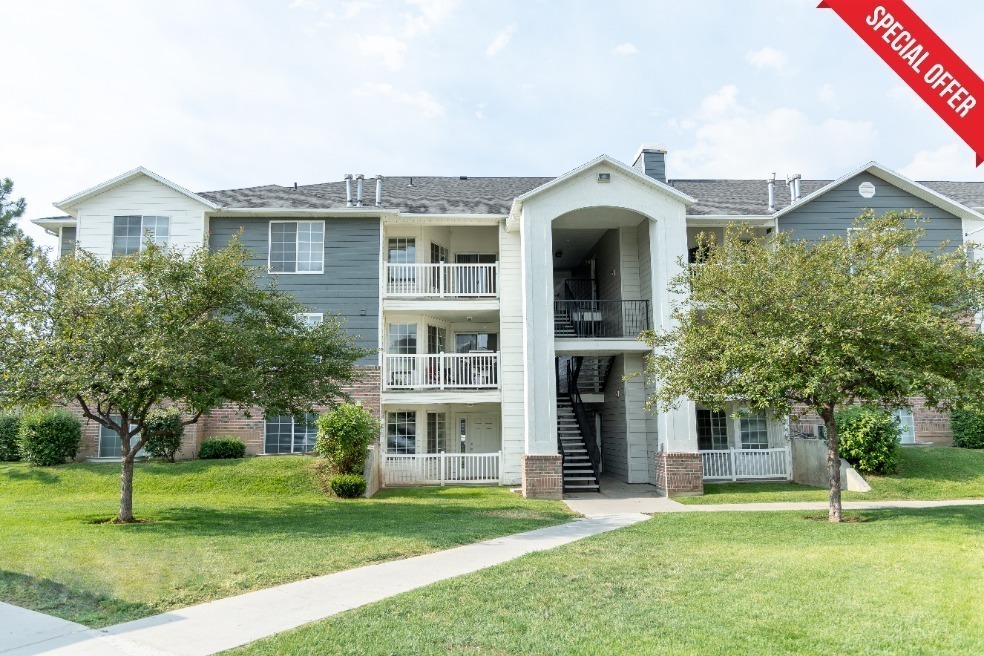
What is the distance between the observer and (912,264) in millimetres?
11844

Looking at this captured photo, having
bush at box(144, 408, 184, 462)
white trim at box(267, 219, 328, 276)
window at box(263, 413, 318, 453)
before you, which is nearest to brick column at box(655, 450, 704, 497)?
window at box(263, 413, 318, 453)

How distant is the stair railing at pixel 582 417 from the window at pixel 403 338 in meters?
5.09

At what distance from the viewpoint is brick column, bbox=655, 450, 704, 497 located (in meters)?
17.1

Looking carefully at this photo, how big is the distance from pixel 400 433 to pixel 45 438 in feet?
30.5

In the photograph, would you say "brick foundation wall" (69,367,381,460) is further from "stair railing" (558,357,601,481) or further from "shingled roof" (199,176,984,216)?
"stair railing" (558,357,601,481)

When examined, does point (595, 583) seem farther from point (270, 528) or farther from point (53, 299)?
point (53, 299)

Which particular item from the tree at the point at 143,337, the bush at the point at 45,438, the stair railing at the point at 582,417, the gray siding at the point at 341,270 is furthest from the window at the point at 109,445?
the stair railing at the point at 582,417

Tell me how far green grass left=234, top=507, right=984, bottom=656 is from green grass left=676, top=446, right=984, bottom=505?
6.14 meters

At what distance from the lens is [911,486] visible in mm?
16469

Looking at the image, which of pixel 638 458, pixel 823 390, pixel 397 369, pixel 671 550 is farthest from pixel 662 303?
pixel 671 550

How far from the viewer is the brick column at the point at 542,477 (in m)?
17.0

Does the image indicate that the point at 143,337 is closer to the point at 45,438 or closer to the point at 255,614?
the point at 255,614

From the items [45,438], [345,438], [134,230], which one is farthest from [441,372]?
[45,438]

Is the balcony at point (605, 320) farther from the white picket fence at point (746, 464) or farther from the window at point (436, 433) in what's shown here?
the window at point (436, 433)
